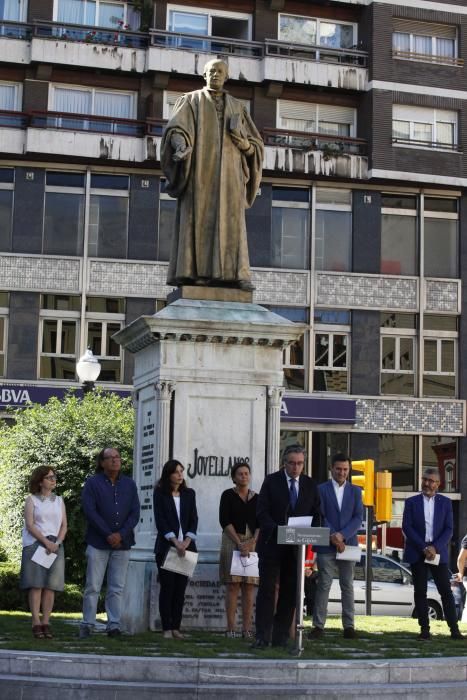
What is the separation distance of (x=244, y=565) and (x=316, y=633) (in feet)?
3.68

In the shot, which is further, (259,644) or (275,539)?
(275,539)

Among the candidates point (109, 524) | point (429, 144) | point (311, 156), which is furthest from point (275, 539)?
point (429, 144)

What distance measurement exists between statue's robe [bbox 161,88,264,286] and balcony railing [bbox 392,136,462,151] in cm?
3060

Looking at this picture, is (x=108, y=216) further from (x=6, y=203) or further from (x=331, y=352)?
(x=331, y=352)

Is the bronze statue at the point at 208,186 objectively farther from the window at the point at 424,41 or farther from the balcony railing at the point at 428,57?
the window at the point at 424,41

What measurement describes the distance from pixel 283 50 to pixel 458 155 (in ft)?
22.0

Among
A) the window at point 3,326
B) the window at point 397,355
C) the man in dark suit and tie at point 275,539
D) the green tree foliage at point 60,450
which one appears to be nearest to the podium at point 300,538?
the man in dark suit and tie at point 275,539

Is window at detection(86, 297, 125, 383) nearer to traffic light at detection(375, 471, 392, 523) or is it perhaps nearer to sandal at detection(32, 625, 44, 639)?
traffic light at detection(375, 471, 392, 523)

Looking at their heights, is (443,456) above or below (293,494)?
above

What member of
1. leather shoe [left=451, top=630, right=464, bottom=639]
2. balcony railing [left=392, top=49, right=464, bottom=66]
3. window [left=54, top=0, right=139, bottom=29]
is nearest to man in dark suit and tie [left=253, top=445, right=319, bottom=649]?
leather shoe [left=451, top=630, right=464, bottom=639]

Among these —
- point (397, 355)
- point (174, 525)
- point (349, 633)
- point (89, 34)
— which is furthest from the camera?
point (397, 355)

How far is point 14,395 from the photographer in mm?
42594

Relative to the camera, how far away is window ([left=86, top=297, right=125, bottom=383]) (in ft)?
143

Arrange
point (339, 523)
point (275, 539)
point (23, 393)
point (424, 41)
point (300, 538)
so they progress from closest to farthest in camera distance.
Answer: point (300, 538) < point (275, 539) < point (339, 523) < point (23, 393) < point (424, 41)
